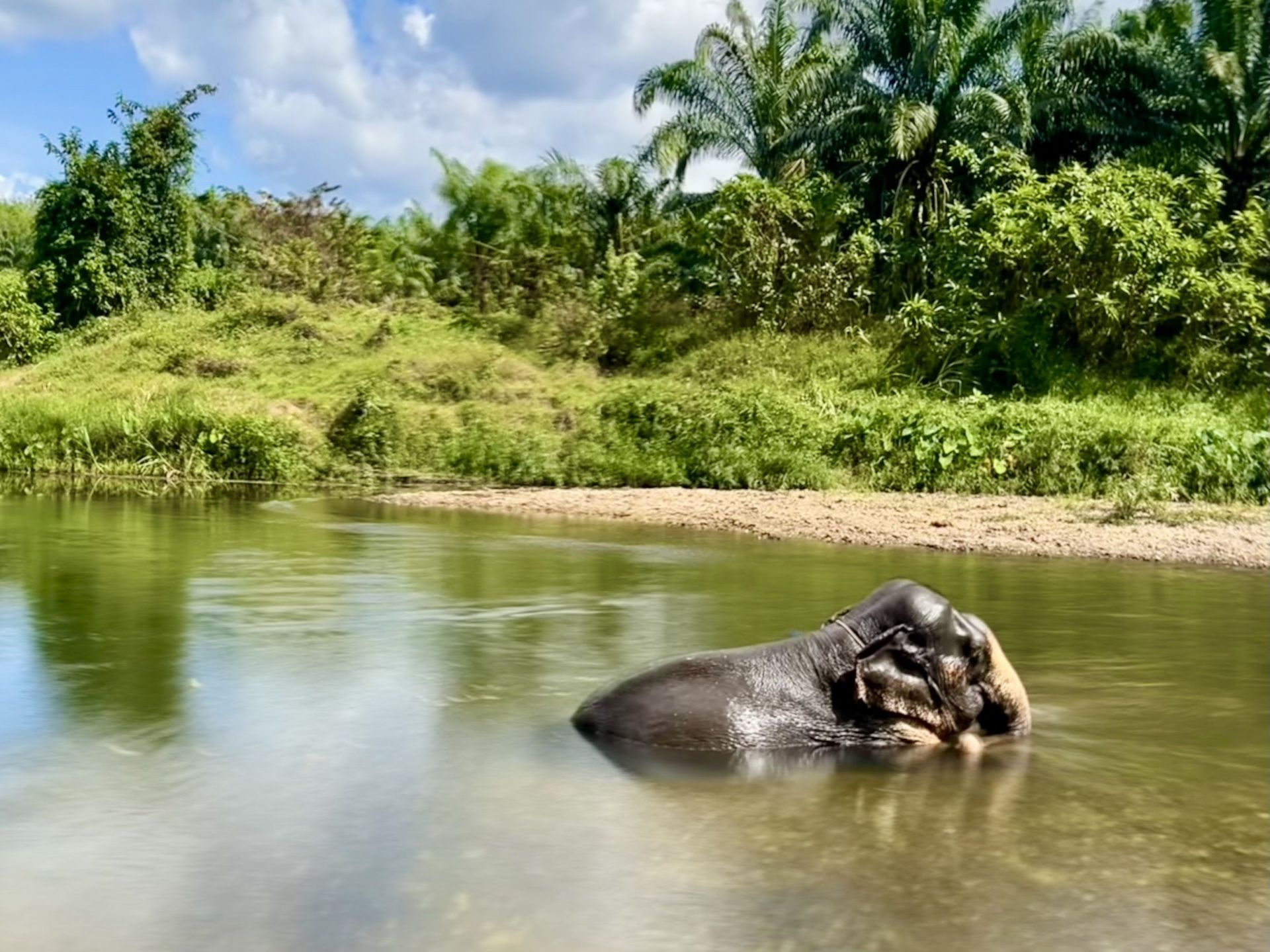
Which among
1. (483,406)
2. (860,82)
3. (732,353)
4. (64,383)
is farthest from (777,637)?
(64,383)

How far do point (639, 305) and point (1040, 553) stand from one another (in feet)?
51.6

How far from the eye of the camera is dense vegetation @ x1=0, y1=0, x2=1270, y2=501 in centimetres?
1908

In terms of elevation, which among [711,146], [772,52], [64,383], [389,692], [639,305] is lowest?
[389,692]

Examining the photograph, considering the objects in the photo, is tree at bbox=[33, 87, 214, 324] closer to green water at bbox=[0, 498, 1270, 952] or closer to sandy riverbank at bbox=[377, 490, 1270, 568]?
sandy riverbank at bbox=[377, 490, 1270, 568]

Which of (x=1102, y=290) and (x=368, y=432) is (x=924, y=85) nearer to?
(x=1102, y=290)

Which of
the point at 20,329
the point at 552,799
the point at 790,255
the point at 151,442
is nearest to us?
the point at 552,799

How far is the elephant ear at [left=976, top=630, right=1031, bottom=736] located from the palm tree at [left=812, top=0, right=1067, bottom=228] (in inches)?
823

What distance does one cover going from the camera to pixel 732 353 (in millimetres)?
25031

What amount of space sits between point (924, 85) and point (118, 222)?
20.0 meters

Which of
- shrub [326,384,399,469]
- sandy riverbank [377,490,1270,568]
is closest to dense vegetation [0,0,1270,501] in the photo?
shrub [326,384,399,469]

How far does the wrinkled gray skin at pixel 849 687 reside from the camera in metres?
5.48

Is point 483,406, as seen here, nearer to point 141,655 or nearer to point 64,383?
point 64,383

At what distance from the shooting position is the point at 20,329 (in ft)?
105

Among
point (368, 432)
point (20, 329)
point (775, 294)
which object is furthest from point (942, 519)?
point (20, 329)
